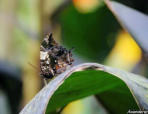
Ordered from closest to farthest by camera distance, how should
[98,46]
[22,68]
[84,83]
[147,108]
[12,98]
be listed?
[147,108]
[84,83]
[98,46]
[12,98]
[22,68]

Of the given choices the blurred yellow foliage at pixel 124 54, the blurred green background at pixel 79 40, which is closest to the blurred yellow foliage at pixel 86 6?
the blurred green background at pixel 79 40

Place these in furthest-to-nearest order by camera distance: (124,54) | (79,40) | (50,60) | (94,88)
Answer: (124,54), (79,40), (50,60), (94,88)

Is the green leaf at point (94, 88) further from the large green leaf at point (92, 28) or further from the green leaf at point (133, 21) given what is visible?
the large green leaf at point (92, 28)

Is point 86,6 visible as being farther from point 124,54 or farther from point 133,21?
point 133,21

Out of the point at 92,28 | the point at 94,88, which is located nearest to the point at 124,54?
the point at 92,28

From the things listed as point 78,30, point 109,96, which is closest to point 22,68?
point 78,30

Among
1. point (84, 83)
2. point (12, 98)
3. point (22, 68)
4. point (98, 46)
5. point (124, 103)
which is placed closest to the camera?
point (84, 83)

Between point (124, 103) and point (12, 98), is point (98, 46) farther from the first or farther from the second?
point (124, 103)
